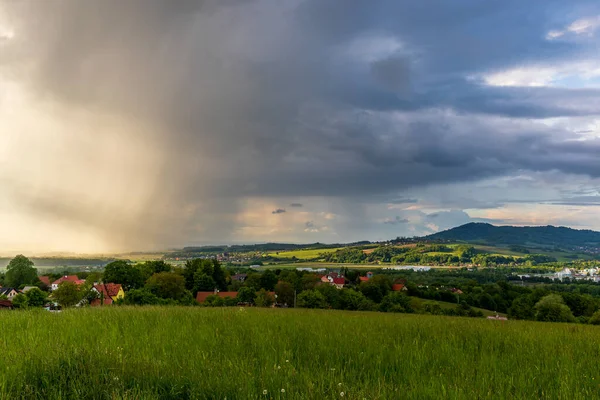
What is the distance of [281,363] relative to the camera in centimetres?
519

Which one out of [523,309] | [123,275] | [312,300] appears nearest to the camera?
[312,300]

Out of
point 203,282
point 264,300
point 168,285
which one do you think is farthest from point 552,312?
point 168,285

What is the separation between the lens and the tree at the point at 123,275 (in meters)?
81.2

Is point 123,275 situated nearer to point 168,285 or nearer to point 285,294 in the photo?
point 168,285

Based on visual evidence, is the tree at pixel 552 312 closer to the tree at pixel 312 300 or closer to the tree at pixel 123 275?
the tree at pixel 312 300

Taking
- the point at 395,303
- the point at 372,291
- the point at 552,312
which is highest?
the point at 395,303

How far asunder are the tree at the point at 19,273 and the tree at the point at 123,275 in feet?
158

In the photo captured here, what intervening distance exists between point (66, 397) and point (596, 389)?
6312 mm

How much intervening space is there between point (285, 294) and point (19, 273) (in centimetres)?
8392

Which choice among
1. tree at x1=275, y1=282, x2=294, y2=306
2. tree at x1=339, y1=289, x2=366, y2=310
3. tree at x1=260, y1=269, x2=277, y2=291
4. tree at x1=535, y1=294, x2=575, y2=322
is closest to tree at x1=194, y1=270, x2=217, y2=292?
tree at x1=275, y1=282, x2=294, y2=306

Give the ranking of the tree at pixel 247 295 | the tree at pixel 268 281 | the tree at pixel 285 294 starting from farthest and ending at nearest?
the tree at pixel 268 281, the tree at pixel 285 294, the tree at pixel 247 295

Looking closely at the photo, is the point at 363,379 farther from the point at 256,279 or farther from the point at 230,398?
the point at 256,279

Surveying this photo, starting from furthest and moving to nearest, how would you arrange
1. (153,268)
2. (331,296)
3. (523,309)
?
(153,268)
(523,309)
(331,296)

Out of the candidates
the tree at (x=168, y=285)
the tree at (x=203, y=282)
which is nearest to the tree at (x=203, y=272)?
the tree at (x=203, y=282)
